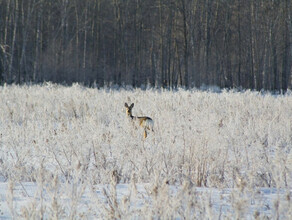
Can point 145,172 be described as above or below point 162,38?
below

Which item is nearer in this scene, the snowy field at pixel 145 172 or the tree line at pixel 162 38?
the snowy field at pixel 145 172

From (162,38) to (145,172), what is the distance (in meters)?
20.5

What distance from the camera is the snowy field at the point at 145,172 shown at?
7.57 feet

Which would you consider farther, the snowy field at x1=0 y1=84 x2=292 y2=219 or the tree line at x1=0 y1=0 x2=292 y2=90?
the tree line at x1=0 y1=0 x2=292 y2=90

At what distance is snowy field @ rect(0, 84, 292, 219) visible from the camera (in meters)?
2.31

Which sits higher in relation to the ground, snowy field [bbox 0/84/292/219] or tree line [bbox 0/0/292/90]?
tree line [bbox 0/0/292/90]

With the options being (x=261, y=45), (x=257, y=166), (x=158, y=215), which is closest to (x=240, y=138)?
(x=257, y=166)

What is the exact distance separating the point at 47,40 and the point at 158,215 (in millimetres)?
28007

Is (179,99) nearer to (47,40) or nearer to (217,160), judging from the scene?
(217,160)

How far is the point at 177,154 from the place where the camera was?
4211mm

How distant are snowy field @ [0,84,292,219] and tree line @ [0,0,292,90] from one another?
588 inches

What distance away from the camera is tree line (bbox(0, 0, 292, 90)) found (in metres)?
22.2

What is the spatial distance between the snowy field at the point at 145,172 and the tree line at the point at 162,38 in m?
14.9

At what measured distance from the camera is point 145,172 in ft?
12.9
